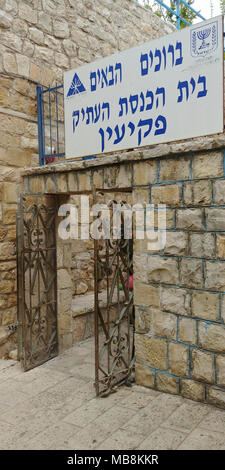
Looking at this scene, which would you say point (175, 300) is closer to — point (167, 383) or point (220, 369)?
point (220, 369)

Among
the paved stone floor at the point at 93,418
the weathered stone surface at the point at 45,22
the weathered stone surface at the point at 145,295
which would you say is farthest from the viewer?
the weathered stone surface at the point at 45,22

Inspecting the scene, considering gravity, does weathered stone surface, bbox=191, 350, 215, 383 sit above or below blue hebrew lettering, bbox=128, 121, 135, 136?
below

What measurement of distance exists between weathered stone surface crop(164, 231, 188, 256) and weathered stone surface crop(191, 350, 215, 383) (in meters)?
0.82

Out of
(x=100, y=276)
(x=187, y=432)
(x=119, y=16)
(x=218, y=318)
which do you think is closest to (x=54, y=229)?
(x=100, y=276)

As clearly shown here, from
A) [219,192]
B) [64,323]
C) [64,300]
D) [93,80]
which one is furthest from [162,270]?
[93,80]

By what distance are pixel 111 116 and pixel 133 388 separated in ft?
8.37

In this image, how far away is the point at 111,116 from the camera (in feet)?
12.2

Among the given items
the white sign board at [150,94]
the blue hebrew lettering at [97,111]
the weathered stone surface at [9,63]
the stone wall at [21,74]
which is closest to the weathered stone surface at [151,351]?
the stone wall at [21,74]

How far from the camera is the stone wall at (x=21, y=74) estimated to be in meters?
4.13

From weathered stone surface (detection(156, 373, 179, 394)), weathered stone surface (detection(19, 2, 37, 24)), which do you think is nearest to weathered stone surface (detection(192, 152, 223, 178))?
weathered stone surface (detection(156, 373, 179, 394))

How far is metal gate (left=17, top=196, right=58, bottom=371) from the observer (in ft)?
12.9

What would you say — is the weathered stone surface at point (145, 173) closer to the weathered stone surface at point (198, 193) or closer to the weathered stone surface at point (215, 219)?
the weathered stone surface at point (198, 193)

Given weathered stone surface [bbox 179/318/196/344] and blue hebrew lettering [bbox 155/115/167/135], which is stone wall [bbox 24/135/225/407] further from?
blue hebrew lettering [bbox 155/115/167/135]

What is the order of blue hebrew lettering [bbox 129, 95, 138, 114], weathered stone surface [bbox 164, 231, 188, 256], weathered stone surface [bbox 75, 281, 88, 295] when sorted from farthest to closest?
weathered stone surface [bbox 75, 281, 88, 295]
blue hebrew lettering [bbox 129, 95, 138, 114]
weathered stone surface [bbox 164, 231, 188, 256]
